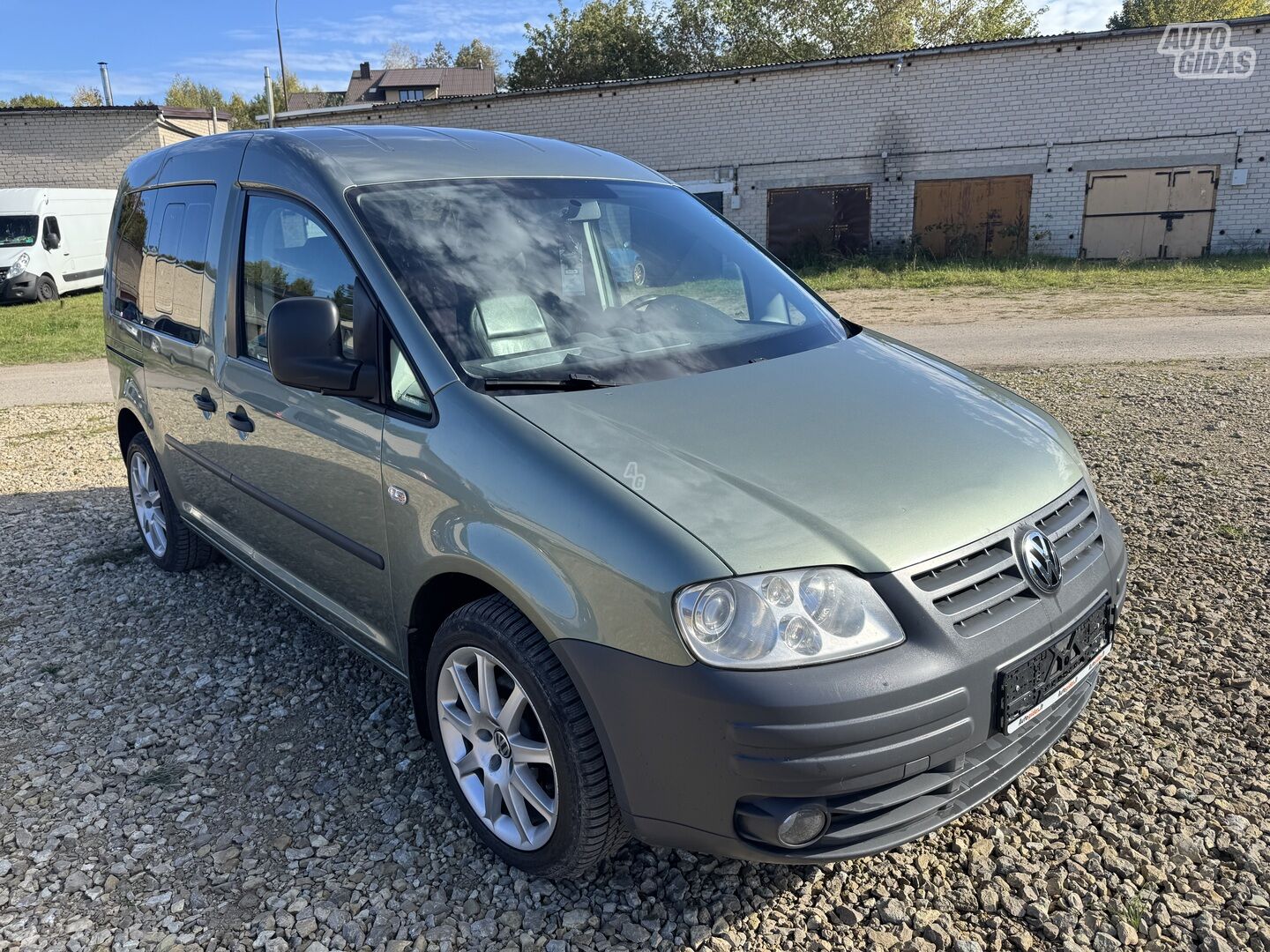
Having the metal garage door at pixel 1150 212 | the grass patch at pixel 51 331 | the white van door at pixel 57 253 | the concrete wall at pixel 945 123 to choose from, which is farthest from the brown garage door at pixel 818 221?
the white van door at pixel 57 253

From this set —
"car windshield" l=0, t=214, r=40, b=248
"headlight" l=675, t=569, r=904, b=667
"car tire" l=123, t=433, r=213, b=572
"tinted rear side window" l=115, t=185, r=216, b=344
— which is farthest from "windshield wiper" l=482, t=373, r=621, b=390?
"car windshield" l=0, t=214, r=40, b=248

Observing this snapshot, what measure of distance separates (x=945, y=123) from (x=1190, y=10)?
24875 millimetres

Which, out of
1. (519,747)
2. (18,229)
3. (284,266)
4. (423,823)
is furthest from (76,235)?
(519,747)

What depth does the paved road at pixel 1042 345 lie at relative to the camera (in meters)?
9.80

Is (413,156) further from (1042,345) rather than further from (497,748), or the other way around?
(1042,345)

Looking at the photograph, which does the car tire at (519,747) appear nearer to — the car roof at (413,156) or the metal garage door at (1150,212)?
the car roof at (413,156)

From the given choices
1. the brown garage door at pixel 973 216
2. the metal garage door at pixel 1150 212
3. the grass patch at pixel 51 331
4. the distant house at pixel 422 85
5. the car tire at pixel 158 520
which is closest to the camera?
the car tire at pixel 158 520

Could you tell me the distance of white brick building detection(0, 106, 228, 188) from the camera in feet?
78.1

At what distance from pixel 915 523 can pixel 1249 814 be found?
1.54 metres

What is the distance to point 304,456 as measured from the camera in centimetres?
298

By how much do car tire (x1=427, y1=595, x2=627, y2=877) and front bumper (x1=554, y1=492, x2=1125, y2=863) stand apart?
9 centimetres

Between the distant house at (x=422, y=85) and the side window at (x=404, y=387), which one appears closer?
the side window at (x=404, y=387)

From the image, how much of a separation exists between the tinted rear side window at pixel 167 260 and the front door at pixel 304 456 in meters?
0.40

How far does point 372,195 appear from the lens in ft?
9.47
